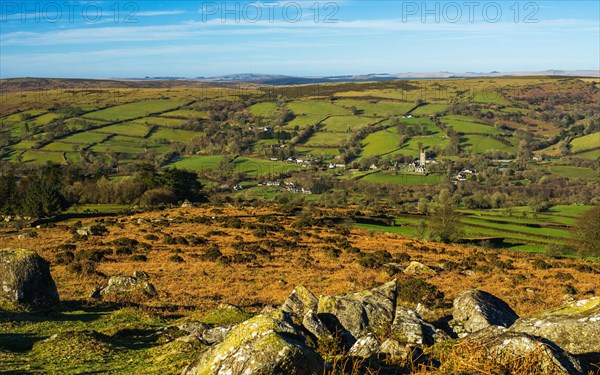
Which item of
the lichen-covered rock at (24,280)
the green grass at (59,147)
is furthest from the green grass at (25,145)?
the lichen-covered rock at (24,280)

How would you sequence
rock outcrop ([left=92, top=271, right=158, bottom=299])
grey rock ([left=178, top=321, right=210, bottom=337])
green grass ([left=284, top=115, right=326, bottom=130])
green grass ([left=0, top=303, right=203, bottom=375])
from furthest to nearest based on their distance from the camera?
green grass ([left=284, top=115, right=326, bottom=130])
rock outcrop ([left=92, top=271, right=158, bottom=299])
grey rock ([left=178, top=321, right=210, bottom=337])
green grass ([left=0, top=303, right=203, bottom=375])

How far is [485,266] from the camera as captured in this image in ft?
124

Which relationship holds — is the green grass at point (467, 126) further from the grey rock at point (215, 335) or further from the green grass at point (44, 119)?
the grey rock at point (215, 335)

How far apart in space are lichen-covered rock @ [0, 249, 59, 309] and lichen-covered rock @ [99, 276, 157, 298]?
3350mm

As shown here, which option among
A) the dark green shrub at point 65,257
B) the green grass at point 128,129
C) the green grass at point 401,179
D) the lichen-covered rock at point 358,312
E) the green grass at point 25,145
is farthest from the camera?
the green grass at point 128,129

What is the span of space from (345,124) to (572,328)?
17817cm

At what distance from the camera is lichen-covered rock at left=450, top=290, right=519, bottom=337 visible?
15.7 metres

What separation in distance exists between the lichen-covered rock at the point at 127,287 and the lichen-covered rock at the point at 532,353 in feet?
61.2

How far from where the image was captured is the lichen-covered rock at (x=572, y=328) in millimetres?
10125

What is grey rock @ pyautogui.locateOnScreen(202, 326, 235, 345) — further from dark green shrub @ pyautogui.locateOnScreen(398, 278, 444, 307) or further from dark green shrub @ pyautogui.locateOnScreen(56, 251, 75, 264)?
dark green shrub @ pyautogui.locateOnScreen(56, 251, 75, 264)

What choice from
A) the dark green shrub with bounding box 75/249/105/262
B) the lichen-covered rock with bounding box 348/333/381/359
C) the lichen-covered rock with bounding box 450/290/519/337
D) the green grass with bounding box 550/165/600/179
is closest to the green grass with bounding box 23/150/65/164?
the dark green shrub with bounding box 75/249/105/262

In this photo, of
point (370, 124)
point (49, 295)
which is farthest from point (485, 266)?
point (370, 124)

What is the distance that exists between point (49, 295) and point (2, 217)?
160 feet

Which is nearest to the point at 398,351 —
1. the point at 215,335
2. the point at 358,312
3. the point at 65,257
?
the point at 358,312
